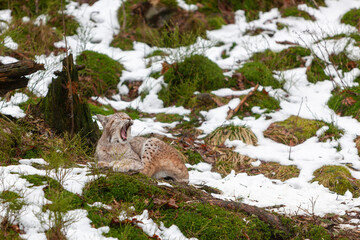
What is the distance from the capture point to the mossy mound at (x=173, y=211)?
3.90m

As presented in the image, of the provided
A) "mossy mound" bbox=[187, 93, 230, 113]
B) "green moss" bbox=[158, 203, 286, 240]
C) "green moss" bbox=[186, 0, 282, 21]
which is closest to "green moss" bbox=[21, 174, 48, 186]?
"green moss" bbox=[158, 203, 286, 240]

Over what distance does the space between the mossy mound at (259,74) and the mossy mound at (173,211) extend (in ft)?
18.8

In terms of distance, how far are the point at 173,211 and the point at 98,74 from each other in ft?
20.1

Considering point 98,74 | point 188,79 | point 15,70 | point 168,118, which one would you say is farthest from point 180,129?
point 15,70

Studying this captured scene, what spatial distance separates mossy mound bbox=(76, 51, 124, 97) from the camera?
9.12 metres

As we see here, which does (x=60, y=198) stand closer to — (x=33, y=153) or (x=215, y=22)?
(x=33, y=153)

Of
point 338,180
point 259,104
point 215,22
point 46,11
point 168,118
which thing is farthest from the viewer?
point 215,22

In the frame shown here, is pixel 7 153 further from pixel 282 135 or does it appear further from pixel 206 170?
pixel 282 135

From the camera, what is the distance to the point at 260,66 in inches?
390

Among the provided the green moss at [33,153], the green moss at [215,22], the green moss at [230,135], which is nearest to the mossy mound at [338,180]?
the green moss at [230,135]

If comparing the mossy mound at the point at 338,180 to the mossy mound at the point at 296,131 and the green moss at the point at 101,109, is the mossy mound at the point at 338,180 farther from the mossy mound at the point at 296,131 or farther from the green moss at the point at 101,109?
the green moss at the point at 101,109

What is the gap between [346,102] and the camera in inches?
337

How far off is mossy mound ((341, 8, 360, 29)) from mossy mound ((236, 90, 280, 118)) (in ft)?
13.0

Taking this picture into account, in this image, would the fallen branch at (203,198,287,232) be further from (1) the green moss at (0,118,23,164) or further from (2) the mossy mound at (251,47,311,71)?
(2) the mossy mound at (251,47,311,71)
